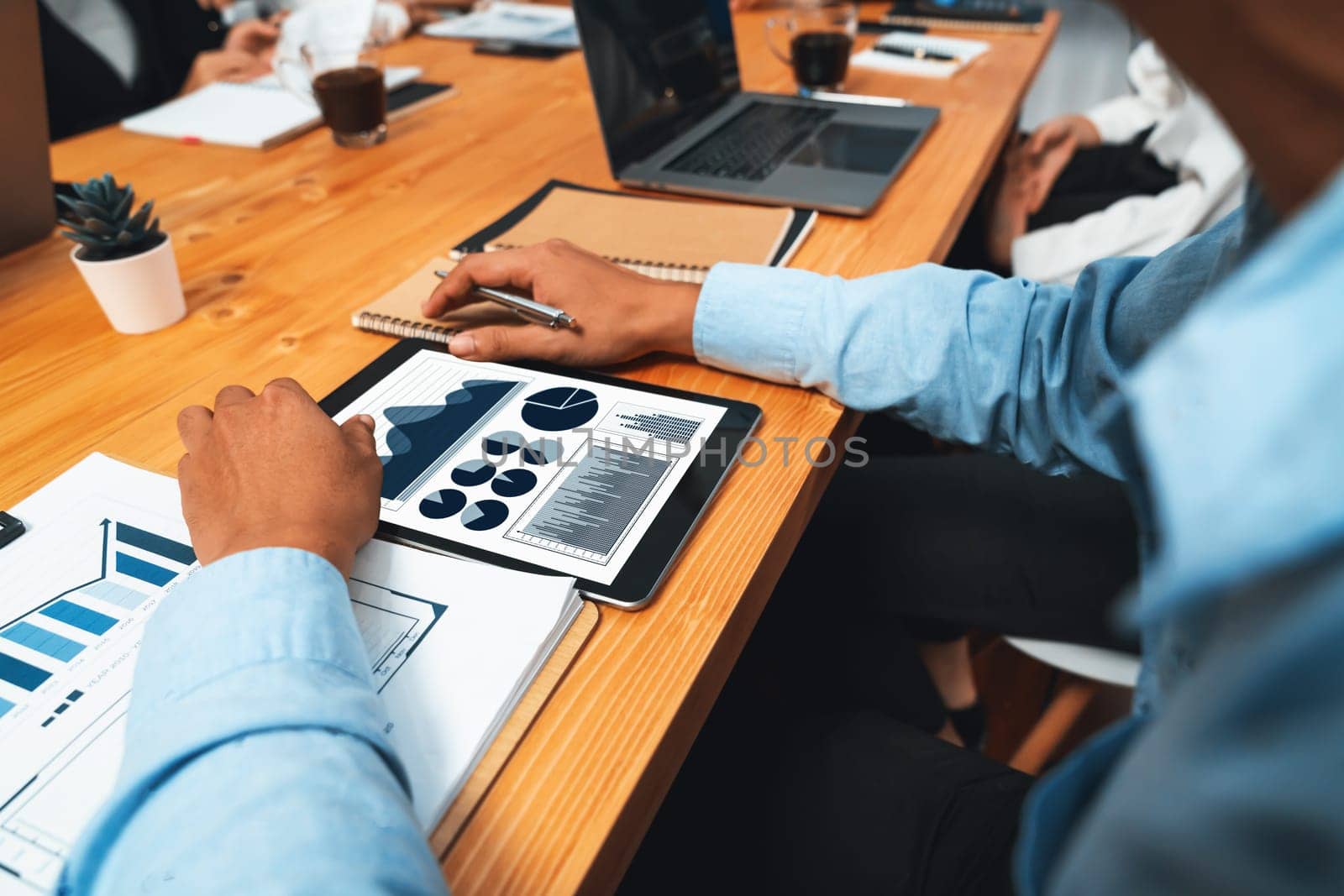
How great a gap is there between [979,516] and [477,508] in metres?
0.56

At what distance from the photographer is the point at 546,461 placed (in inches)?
23.5

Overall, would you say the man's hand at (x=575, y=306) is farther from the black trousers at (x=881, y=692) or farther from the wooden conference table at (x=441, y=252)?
the black trousers at (x=881, y=692)

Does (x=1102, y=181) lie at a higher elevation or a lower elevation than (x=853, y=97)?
lower

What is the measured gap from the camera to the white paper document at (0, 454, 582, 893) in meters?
0.40

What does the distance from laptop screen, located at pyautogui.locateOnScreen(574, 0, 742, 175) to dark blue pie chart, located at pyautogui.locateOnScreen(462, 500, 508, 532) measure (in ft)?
1.97

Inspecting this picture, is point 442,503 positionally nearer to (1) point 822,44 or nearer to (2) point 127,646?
(2) point 127,646

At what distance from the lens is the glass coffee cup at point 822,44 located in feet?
4.14

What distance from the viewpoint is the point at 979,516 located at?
2.96 ft

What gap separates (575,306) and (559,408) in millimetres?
97

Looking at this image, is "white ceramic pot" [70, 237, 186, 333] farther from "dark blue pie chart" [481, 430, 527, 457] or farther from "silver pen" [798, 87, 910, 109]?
"silver pen" [798, 87, 910, 109]

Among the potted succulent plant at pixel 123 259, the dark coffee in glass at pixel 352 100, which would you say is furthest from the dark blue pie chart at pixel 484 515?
the dark coffee in glass at pixel 352 100

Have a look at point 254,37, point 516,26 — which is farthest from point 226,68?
point 516,26

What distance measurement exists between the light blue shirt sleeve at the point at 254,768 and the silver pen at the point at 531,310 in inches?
12.8

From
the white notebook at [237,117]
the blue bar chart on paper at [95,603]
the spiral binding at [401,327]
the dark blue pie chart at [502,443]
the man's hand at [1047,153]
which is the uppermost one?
the white notebook at [237,117]
